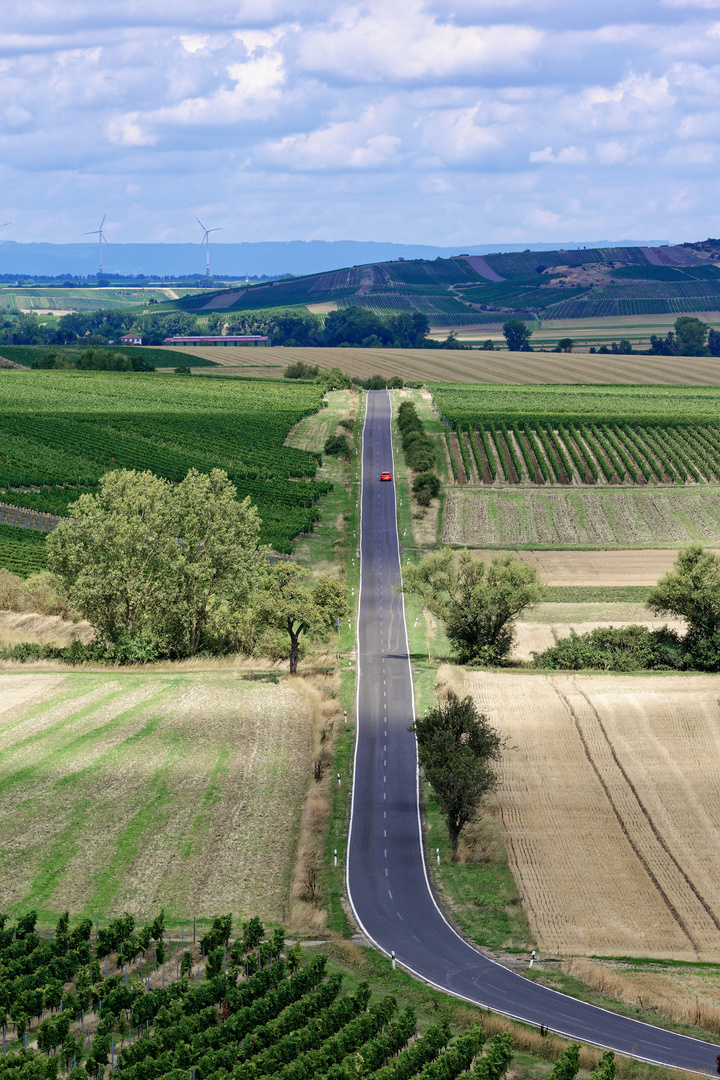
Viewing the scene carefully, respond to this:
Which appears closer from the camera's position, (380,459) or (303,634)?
(303,634)

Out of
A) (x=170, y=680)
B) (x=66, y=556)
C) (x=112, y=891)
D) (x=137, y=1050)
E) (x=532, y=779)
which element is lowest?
(x=137, y=1050)

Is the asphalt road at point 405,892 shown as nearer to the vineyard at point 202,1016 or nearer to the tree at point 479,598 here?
the vineyard at point 202,1016

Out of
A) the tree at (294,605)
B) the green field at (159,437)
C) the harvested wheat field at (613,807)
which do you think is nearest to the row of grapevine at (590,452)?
the green field at (159,437)

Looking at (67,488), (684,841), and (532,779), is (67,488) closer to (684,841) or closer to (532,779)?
(532,779)

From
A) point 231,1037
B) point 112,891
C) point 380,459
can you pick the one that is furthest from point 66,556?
point 380,459

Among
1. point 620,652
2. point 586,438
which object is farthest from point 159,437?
point 620,652

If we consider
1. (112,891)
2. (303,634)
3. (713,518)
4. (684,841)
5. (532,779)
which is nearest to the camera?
(112,891)
